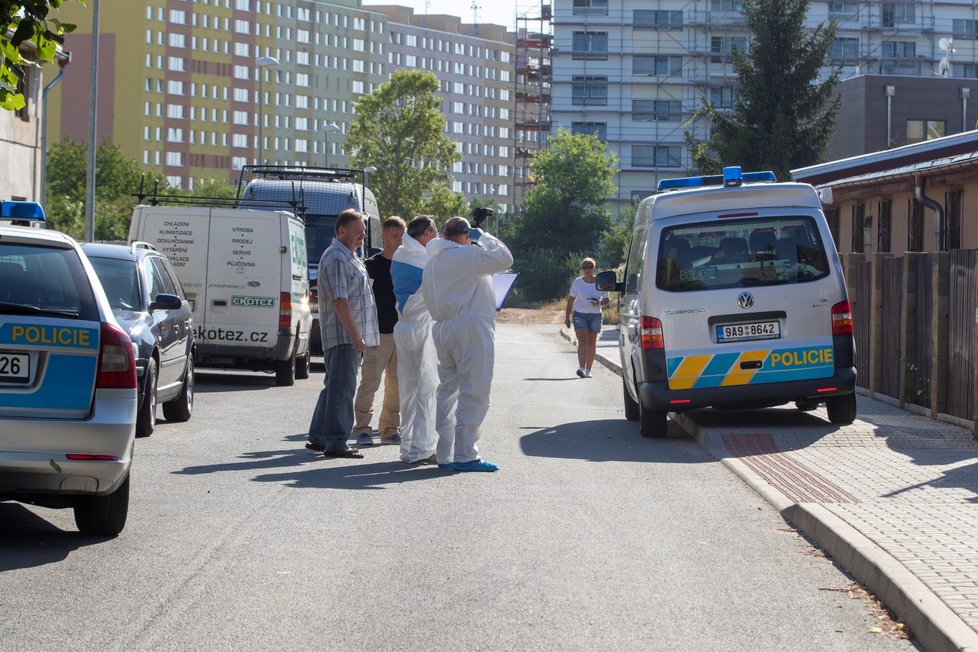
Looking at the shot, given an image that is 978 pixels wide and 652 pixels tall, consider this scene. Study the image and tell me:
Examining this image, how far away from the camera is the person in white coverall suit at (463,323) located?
11445 millimetres

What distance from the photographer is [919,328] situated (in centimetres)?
1612

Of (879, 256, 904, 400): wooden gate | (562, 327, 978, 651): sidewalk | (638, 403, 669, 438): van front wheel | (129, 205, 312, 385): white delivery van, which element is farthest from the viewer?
(129, 205, 312, 385): white delivery van

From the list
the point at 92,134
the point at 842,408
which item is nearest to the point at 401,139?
the point at 92,134

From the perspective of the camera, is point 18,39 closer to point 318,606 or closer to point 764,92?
point 318,606

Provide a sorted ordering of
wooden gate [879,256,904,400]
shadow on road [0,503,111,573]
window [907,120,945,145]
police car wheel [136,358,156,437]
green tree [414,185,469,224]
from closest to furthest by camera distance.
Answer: shadow on road [0,503,111,573] < police car wheel [136,358,156,437] < wooden gate [879,256,904,400] < window [907,120,945,145] < green tree [414,185,469,224]

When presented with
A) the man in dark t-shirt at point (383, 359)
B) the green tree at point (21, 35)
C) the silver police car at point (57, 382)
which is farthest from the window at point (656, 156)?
the silver police car at point (57, 382)

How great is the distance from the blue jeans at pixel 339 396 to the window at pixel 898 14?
114 metres

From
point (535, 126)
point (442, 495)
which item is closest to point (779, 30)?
point (442, 495)

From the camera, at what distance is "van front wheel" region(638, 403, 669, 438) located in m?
14.3

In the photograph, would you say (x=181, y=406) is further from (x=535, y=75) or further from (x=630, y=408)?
(x=535, y=75)

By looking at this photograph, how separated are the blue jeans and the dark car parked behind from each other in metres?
1.79

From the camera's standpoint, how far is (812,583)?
24.1 feet

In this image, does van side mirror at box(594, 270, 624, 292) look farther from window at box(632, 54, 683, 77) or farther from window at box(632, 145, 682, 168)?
window at box(632, 145, 682, 168)

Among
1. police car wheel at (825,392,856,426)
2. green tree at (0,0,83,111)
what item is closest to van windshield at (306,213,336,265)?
police car wheel at (825,392,856,426)
